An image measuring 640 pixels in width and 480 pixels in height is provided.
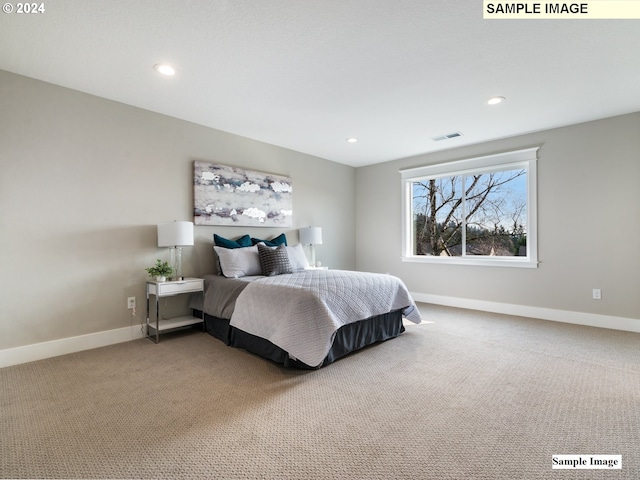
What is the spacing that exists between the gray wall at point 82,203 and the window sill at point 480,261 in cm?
341

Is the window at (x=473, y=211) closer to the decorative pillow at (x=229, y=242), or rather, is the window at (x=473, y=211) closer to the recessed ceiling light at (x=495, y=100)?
the recessed ceiling light at (x=495, y=100)

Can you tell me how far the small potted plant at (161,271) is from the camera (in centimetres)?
332

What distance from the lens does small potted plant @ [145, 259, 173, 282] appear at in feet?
10.9

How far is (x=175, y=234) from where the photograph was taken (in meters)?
3.34

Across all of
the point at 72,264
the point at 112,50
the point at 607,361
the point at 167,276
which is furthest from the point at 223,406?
the point at 607,361

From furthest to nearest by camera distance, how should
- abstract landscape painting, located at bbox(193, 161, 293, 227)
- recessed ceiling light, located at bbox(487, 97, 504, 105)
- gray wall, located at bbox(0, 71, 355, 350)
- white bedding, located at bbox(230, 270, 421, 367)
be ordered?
abstract landscape painting, located at bbox(193, 161, 293, 227), recessed ceiling light, located at bbox(487, 97, 504, 105), gray wall, located at bbox(0, 71, 355, 350), white bedding, located at bbox(230, 270, 421, 367)

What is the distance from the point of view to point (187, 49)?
242 cm

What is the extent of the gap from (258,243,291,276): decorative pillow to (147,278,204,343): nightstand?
2.42 feet

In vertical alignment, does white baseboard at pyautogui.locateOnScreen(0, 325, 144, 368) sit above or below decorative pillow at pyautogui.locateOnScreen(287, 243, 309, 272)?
below
